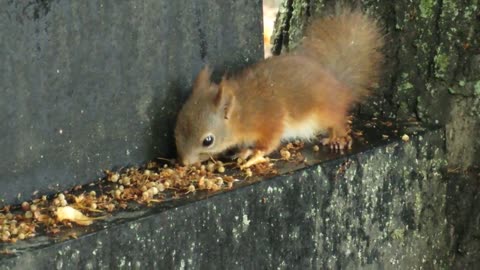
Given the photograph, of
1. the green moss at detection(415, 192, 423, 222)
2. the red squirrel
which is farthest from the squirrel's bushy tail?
Answer: the green moss at detection(415, 192, 423, 222)

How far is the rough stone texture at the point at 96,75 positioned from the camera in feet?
7.63

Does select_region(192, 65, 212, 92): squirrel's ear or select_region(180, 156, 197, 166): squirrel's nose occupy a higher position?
select_region(192, 65, 212, 92): squirrel's ear

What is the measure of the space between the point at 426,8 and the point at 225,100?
823mm

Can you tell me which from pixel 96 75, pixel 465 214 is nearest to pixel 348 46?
pixel 465 214

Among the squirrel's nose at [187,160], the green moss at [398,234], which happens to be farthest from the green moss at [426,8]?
the squirrel's nose at [187,160]

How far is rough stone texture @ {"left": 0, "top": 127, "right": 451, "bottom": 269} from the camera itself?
2.15 metres

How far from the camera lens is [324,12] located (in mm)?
3385

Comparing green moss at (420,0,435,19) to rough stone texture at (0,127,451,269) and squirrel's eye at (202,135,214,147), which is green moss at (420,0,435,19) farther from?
squirrel's eye at (202,135,214,147)

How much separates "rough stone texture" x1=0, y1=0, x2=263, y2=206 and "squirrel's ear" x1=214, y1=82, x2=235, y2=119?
0.12m

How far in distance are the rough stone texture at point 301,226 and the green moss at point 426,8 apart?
40cm

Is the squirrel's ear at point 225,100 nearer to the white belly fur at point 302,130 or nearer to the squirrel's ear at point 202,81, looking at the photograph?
the squirrel's ear at point 202,81

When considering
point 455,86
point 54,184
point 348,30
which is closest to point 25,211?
point 54,184

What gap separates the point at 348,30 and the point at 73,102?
41.5 inches

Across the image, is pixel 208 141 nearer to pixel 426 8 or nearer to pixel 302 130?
pixel 302 130
